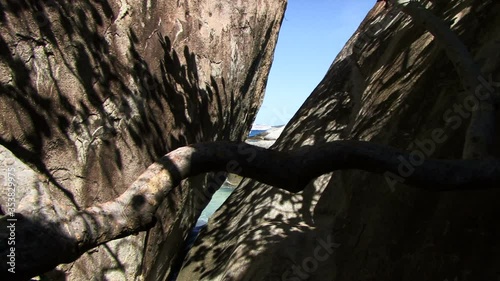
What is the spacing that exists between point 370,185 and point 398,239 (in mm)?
897

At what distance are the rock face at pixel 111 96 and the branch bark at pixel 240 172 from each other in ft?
1.63

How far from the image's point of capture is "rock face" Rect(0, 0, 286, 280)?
14.9 feet

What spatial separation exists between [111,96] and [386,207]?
3339mm

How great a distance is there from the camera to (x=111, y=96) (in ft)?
17.5

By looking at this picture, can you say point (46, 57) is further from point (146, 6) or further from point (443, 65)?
point (443, 65)

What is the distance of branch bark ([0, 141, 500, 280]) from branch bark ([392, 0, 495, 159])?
0.64 feet

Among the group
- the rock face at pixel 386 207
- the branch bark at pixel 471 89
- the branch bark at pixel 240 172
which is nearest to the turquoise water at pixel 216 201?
the rock face at pixel 386 207

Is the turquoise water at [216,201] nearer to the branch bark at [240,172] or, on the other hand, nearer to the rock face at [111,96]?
the rock face at [111,96]

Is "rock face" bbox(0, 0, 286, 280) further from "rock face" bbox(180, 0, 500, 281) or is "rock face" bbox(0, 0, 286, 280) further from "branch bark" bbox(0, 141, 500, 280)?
"rock face" bbox(180, 0, 500, 281)

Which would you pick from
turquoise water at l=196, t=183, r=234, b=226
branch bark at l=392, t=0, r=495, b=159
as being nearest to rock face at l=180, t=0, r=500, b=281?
branch bark at l=392, t=0, r=495, b=159

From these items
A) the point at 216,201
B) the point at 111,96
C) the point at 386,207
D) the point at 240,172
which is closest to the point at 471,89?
the point at 386,207

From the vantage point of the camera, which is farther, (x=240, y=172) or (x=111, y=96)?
(x=111, y=96)

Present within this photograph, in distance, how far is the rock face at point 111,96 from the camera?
179 inches

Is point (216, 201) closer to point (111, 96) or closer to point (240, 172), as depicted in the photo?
point (111, 96)
